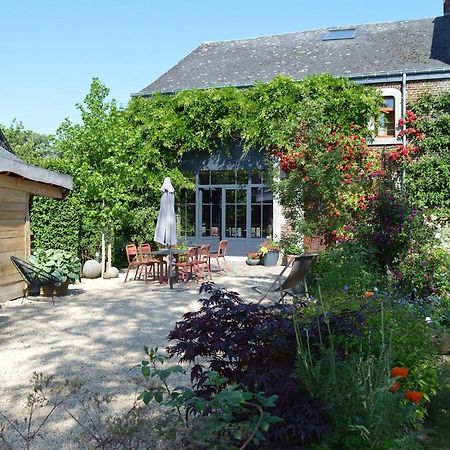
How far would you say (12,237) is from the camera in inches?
363

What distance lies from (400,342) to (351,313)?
708mm

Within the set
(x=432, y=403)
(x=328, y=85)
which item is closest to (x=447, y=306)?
(x=432, y=403)

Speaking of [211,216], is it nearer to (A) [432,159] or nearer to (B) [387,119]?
(B) [387,119]

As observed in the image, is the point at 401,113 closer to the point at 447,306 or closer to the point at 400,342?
the point at 447,306

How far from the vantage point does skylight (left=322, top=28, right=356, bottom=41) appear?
58.0 ft

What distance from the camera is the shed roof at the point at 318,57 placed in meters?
15.3

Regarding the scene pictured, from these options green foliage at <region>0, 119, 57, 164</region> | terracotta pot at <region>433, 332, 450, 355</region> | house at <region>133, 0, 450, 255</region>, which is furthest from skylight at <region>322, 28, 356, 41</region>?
green foliage at <region>0, 119, 57, 164</region>

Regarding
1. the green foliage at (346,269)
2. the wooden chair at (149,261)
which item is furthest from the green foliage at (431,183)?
the wooden chair at (149,261)

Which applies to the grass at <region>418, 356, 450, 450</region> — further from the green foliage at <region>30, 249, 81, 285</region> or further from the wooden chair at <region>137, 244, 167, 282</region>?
the wooden chair at <region>137, 244, 167, 282</region>

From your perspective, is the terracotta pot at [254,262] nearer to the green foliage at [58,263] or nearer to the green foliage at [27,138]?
the green foliage at [58,263]

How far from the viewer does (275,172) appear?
10.5m

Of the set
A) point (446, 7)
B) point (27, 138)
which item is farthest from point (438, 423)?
point (27, 138)

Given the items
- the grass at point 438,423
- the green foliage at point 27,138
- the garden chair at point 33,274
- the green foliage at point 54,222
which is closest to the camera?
the grass at point 438,423

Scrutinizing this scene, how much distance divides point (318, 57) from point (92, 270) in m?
9.90
